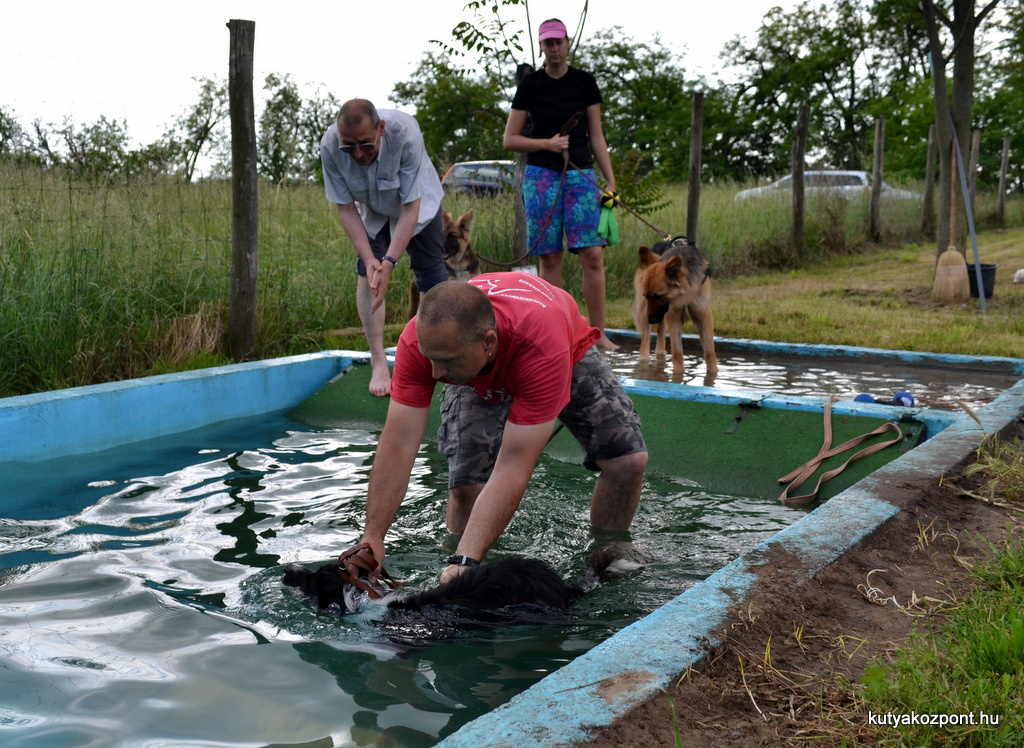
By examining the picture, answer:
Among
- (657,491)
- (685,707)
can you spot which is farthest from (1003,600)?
(657,491)

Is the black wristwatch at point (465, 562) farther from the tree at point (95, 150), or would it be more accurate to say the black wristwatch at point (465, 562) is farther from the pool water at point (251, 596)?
the tree at point (95, 150)

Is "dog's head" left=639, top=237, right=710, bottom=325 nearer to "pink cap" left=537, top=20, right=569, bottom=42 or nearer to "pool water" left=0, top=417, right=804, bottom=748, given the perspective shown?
"pink cap" left=537, top=20, right=569, bottom=42

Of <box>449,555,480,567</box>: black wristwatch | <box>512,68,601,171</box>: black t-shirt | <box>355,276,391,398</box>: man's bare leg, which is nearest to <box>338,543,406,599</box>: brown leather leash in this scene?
<box>449,555,480,567</box>: black wristwatch

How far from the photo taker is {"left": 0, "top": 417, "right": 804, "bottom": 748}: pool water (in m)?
2.43

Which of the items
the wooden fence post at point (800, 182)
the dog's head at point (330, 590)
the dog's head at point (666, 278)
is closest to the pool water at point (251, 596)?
the dog's head at point (330, 590)

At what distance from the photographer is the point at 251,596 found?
127 inches

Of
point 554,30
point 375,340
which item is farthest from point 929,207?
point 375,340

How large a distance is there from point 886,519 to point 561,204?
435 cm

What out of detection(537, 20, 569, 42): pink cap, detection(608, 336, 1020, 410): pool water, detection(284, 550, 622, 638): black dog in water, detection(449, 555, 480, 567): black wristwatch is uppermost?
detection(537, 20, 569, 42): pink cap

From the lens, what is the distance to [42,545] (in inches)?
144

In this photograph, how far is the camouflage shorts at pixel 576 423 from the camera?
3.71 m

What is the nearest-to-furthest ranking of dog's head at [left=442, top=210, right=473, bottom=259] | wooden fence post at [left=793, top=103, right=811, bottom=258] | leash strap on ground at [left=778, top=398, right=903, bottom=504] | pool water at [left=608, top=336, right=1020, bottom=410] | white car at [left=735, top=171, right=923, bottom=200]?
leash strap on ground at [left=778, top=398, right=903, bottom=504], pool water at [left=608, top=336, right=1020, bottom=410], dog's head at [left=442, top=210, right=473, bottom=259], wooden fence post at [left=793, top=103, right=811, bottom=258], white car at [left=735, top=171, right=923, bottom=200]

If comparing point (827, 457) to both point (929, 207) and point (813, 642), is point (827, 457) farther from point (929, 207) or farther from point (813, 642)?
point (929, 207)

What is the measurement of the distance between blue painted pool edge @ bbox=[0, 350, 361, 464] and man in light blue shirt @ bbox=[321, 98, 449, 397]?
765mm
